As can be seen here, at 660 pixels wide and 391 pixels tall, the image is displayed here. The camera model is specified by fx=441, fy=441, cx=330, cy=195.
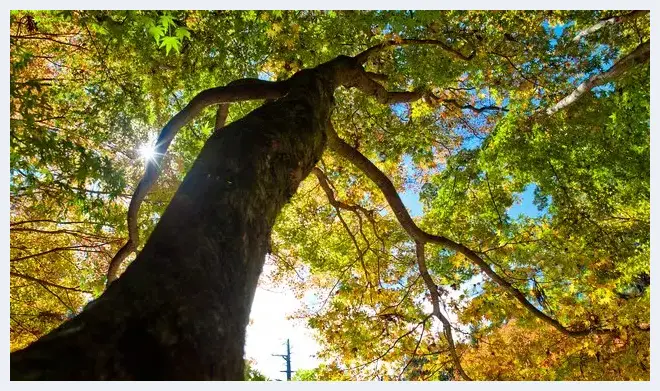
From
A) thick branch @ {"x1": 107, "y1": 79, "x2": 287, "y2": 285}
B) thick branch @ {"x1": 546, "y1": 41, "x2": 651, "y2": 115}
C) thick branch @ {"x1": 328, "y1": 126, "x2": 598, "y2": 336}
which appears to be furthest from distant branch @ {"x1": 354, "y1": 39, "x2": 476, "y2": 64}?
thick branch @ {"x1": 107, "y1": 79, "x2": 287, "y2": 285}

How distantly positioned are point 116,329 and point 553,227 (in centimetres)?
655

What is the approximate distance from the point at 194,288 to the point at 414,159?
23.6ft

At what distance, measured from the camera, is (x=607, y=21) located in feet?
24.0

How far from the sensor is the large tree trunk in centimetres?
130

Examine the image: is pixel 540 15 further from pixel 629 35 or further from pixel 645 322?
pixel 645 322

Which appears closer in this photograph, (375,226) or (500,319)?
(500,319)

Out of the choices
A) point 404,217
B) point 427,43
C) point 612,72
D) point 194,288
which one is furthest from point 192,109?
point 612,72

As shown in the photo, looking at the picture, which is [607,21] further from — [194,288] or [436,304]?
[194,288]

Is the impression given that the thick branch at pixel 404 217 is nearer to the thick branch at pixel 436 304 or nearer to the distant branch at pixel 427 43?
the thick branch at pixel 436 304

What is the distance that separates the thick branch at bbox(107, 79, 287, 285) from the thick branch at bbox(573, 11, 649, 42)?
20.5ft

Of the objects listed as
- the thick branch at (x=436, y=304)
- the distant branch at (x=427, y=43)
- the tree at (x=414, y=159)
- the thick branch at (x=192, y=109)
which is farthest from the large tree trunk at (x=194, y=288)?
the thick branch at (x=436, y=304)

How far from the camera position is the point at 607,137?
6.38 m

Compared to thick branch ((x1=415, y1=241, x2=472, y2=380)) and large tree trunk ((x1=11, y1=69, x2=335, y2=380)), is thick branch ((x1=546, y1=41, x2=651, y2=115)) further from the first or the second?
large tree trunk ((x1=11, y1=69, x2=335, y2=380))

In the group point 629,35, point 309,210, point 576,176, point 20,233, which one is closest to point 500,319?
point 576,176
